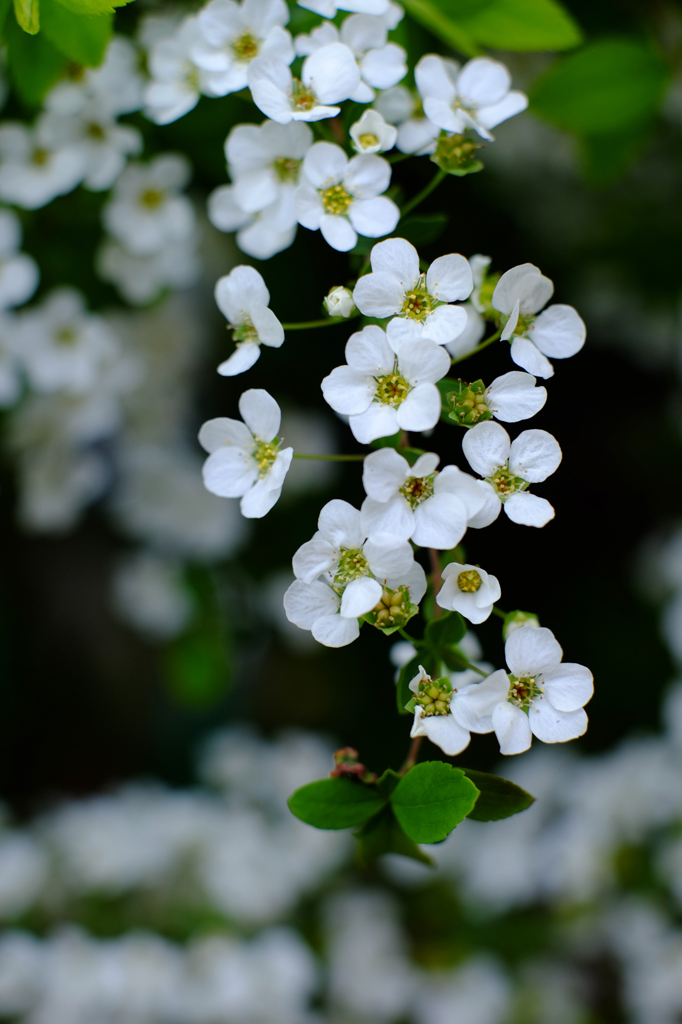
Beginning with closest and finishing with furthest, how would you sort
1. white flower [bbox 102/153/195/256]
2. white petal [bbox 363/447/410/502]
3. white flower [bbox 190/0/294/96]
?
white petal [bbox 363/447/410/502]
white flower [bbox 190/0/294/96]
white flower [bbox 102/153/195/256]

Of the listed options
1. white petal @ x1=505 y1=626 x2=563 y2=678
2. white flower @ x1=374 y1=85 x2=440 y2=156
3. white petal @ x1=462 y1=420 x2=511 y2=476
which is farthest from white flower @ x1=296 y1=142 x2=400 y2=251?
white petal @ x1=505 y1=626 x2=563 y2=678

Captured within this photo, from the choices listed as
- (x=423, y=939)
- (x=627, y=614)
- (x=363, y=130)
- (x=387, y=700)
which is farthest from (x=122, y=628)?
(x=363, y=130)

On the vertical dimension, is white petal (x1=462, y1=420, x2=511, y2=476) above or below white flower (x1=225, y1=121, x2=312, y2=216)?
below

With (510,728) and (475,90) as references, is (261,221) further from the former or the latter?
(510,728)

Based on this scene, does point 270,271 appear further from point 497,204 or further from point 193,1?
point 497,204

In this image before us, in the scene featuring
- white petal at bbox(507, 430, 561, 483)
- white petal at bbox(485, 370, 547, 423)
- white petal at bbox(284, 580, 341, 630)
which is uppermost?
white petal at bbox(485, 370, 547, 423)

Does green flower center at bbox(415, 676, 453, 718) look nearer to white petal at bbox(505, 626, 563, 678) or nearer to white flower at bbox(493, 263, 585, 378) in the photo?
white petal at bbox(505, 626, 563, 678)
